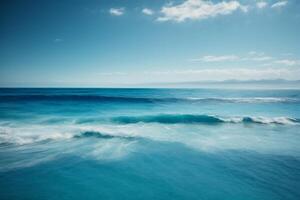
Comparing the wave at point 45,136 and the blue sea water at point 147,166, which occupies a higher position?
the wave at point 45,136

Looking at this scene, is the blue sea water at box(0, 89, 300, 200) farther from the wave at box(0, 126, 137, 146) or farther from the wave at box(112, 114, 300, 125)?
the wave at box(112, 114, 300, 125)

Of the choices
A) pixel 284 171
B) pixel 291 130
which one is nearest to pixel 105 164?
pixel 284 171

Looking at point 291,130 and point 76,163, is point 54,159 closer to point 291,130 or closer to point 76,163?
point 76,163

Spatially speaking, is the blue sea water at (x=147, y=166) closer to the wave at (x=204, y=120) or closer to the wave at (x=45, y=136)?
the wave at (x=45, y=136)

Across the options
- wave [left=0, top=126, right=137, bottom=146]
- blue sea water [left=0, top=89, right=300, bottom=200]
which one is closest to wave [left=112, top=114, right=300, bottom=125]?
blue sea water [left=0, top=89, right=300, bottom=200]

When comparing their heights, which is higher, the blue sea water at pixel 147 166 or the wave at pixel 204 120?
the wave at pixel 204 120

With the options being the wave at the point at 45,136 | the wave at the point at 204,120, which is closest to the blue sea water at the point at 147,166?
the wave at the point at 45,136

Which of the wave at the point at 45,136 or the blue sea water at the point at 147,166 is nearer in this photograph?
the blue sea water at the point at 147,166

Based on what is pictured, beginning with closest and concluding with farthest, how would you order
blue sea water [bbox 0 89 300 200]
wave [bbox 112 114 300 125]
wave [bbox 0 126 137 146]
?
blue sea water [bbox 0 89 300 200] → wave [bbox 0 126 137 146] → wave [bbox 112 114 300 125]

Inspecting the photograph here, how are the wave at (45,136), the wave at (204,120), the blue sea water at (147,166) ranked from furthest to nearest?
the wave at (204,120) < the wave at (45,136) < the blue sea water at (147,166)

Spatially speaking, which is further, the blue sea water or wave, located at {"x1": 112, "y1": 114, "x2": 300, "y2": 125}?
wave, located at {"x1": 112, "y1": 114, "x2": 300, "y2": 125}

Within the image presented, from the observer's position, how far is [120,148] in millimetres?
7941

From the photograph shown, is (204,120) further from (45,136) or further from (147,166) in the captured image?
(45,136)

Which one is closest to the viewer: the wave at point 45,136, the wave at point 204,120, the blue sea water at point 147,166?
the blue sea water at point 147,166
